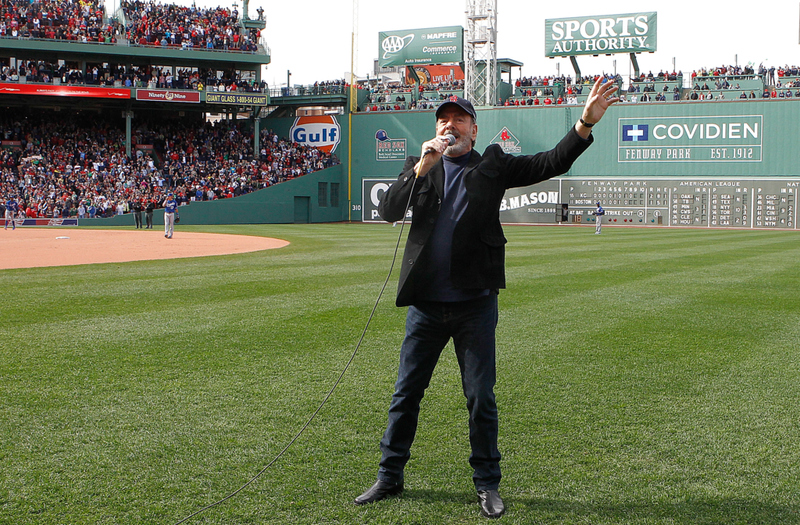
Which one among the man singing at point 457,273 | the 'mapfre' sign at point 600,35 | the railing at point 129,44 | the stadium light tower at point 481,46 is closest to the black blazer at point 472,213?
the man singing at point 457,273

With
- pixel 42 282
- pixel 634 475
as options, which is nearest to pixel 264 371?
pixel 634 475

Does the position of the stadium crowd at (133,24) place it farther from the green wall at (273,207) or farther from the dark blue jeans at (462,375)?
the dark blue jeans at (462,375)

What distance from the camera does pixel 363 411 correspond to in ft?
17.6

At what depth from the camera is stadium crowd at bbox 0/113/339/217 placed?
3966 cm

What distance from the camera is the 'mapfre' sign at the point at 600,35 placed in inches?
1955

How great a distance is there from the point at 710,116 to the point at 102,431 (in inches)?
1792

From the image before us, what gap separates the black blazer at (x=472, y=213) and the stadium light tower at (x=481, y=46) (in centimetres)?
4245

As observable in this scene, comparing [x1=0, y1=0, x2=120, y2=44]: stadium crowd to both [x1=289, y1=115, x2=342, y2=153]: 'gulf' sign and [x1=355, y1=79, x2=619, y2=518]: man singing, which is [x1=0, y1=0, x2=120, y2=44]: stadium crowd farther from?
[x1=355, y1=79, x2=619, y2=518]: man singing

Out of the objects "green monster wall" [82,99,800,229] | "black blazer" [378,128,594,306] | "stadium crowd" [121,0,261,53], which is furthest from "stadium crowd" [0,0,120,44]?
"black blazer" [378,128,594,306]

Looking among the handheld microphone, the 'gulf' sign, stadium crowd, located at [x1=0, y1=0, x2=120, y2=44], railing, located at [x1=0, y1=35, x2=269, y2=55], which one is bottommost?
the handheld microphone

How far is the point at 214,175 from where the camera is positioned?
4625cm

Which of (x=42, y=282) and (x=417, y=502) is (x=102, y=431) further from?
(x=42, y=282)

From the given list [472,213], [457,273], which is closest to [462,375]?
[457,273]

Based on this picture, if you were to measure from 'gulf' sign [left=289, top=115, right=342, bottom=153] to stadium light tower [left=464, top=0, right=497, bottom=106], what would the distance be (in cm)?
1051
